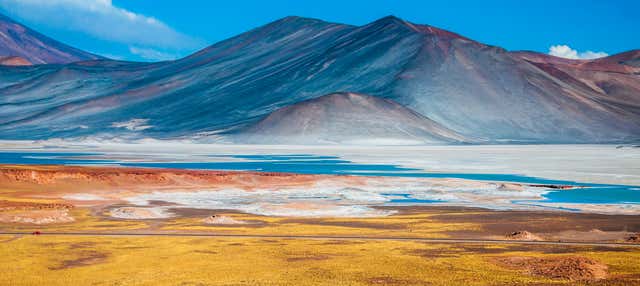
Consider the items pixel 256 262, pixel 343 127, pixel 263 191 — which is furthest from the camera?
pixel 343 127

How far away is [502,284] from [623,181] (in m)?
47.3

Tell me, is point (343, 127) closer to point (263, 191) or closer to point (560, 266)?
point (263, 191)

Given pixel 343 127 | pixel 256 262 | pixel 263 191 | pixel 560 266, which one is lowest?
pixel 256 262

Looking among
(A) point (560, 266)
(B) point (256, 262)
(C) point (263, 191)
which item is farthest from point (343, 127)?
(A) point (560, 266)

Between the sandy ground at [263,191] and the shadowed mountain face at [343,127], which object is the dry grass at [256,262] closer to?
the sandy ground at [263,191]

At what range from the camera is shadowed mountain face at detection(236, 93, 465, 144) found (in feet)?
596

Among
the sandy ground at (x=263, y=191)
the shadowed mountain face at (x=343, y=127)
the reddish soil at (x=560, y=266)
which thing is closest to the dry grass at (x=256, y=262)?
the reddish soil at (x=560, y=266)

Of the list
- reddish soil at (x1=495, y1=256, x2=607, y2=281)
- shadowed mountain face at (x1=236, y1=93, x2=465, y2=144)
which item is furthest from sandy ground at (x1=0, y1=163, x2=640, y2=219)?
shadowed mountain face at (x1=236, y1=93, x2=465, y2=144)

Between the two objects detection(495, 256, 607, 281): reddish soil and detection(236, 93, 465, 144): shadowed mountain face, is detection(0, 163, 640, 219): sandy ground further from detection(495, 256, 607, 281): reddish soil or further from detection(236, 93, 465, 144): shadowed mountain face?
detection(236, 93, 465, 144): shadowed mountain face

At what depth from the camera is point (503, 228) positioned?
36688mm

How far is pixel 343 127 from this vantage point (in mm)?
190000

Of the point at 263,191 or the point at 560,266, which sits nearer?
the point at 560,266

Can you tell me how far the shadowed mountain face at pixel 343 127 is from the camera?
181625mm

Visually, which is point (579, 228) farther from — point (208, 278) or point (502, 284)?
point (208, 278)
